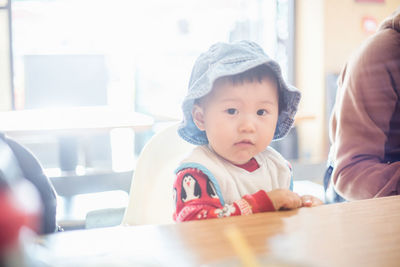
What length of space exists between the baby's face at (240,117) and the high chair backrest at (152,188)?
268 mm

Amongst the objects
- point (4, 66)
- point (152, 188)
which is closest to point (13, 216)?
point (152, 188)

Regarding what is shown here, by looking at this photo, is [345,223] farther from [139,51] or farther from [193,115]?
[139,51]

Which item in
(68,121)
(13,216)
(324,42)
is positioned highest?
(13,216)

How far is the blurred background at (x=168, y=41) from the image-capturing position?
4613 mm

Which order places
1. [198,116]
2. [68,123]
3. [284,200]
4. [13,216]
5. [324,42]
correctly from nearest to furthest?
[13,216], [284,200], [198,116], [68,123], [324,42]

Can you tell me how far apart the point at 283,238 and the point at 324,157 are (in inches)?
183

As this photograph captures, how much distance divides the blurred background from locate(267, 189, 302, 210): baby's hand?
10.9 ft

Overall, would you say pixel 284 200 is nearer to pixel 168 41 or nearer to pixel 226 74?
pixel 226 74

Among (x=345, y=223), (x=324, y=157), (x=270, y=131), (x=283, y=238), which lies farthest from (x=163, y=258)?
(x=324, y=157)

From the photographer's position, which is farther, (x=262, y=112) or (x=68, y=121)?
(x=68, y=121)

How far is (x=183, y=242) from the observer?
546 millimetres

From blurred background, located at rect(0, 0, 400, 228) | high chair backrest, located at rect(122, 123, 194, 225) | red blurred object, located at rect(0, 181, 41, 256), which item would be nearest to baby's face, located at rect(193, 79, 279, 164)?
high chair backrest, located at rect(122, 123, 194, 225)

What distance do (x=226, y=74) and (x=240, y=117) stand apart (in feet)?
0.29

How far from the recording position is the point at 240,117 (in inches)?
36.6
